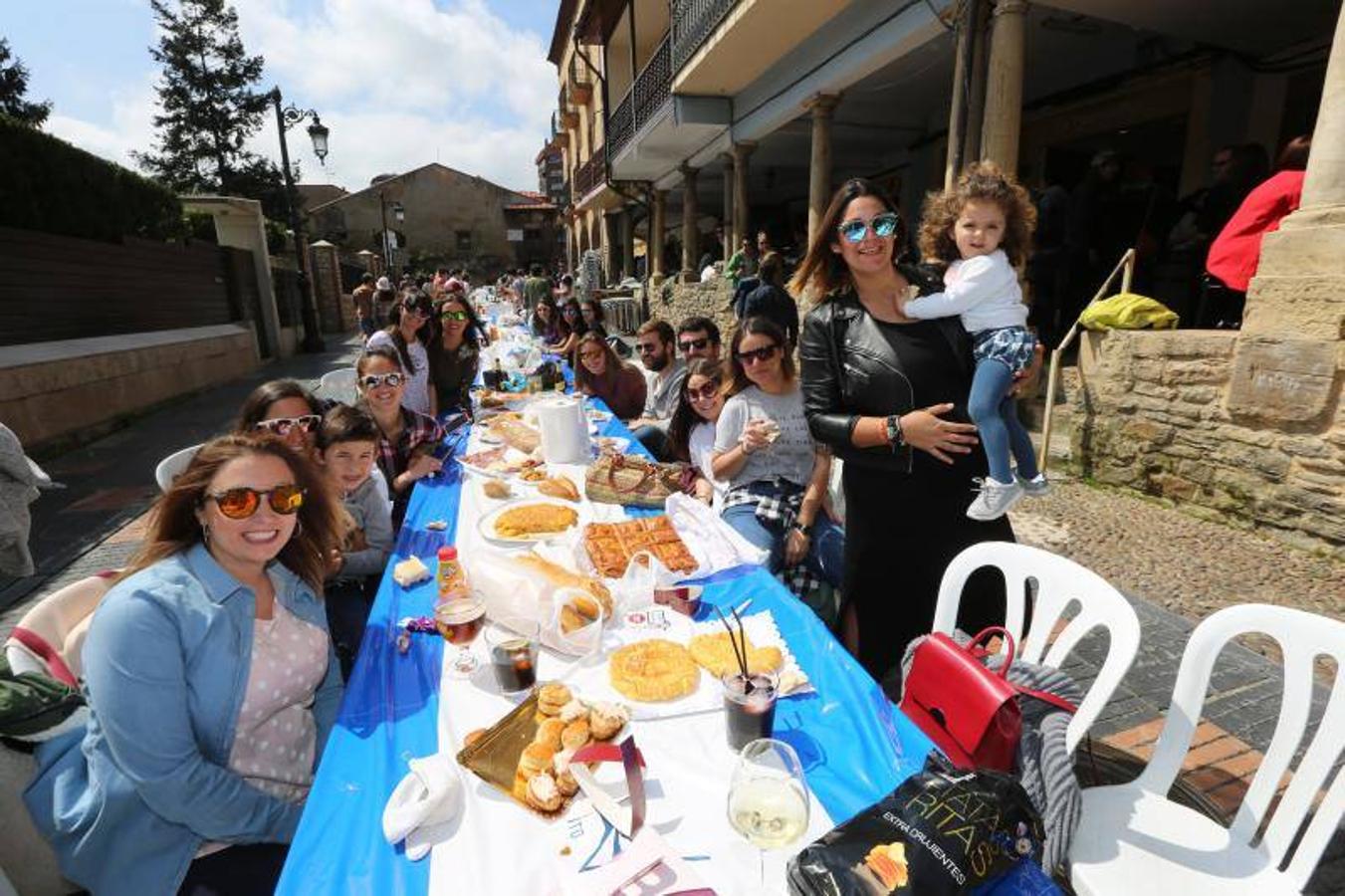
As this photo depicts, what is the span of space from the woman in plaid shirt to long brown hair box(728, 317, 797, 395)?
6.23 feet

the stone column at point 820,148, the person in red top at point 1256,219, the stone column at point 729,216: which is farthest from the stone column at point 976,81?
the stone column at point 729,216

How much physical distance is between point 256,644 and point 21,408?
8.47 m

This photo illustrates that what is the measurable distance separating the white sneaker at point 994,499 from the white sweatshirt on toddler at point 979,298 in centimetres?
57

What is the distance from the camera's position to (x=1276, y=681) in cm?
295

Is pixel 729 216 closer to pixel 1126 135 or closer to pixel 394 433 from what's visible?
pixel 1126 135

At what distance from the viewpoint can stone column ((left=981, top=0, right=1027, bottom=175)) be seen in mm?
5969

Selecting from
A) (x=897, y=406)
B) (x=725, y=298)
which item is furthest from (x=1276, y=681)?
(x=725, y=298)

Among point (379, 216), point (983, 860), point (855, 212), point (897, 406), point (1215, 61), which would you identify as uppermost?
point (379, 216)

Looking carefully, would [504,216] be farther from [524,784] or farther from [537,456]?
[524,784]

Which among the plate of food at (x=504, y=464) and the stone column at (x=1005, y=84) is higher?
the stone column at (x=1005, y=84)

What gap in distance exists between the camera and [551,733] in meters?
1.52

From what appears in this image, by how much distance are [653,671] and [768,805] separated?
1.96ft

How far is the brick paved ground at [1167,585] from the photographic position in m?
2.61

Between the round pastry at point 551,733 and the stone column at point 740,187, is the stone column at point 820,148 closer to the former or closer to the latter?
the stone column at point 740,187
